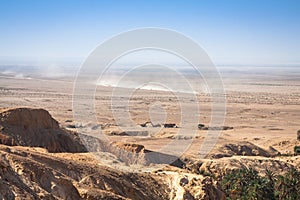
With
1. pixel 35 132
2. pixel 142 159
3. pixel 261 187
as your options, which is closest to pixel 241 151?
pixel 142 159

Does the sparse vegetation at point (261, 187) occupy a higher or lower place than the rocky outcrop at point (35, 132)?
lower

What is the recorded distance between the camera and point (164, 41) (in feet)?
74.7

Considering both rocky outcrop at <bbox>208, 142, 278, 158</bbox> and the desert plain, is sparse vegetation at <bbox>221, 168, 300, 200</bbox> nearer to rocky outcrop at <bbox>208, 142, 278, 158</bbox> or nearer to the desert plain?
the desert plain

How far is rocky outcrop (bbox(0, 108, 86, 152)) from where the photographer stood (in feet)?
99.9

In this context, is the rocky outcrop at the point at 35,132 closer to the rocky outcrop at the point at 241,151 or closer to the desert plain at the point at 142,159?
the desert plain at the point at 142,159

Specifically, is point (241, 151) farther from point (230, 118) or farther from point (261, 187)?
point (230, 118)

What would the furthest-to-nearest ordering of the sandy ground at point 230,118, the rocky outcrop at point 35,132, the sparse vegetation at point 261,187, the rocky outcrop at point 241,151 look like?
the sandy ground at point 230,118 < the rocky outcrop at point 241,151 < the rocky outcrop at point 35,132 < the sparse vegetation at point 261,187

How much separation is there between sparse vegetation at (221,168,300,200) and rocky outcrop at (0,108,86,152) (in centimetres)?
1225

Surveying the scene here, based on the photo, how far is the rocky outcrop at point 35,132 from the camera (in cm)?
3045

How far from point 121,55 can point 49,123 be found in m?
13.8

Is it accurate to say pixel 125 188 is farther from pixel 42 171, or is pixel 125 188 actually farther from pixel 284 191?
pixel 284 191

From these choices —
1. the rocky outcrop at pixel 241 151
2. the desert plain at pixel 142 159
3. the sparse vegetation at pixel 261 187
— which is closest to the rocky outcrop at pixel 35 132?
the desert plain at pixel 142 159

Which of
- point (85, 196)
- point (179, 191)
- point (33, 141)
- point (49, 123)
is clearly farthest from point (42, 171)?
point (49, 123)

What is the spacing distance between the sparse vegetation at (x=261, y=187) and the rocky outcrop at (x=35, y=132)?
12.3 metres
